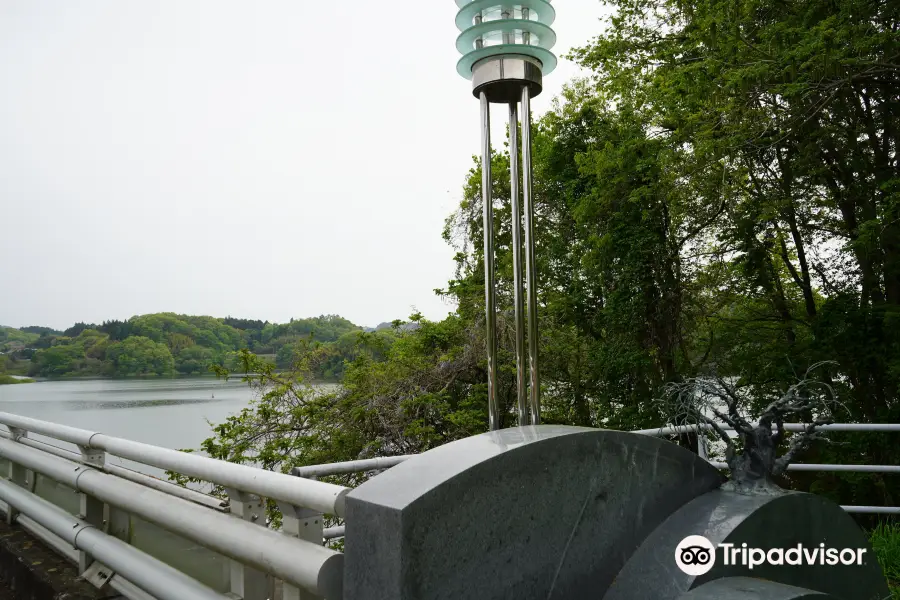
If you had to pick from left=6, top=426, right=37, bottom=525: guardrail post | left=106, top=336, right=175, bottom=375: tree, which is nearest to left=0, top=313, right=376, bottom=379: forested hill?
left=106, top=336, right=175, bottom=375: tree

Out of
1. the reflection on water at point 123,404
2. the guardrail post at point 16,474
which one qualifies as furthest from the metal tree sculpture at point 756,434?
the reflection on water at point 123,404

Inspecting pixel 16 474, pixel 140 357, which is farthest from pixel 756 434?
pixel 140 357

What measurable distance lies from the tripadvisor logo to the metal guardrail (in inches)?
33.5

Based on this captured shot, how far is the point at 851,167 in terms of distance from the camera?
10.4 metres

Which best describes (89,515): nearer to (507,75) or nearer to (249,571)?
(249,571)

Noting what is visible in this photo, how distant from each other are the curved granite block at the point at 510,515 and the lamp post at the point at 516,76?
0.40 metres

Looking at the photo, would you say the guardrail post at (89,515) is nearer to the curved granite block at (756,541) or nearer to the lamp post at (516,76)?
the lamp post at (516,76)

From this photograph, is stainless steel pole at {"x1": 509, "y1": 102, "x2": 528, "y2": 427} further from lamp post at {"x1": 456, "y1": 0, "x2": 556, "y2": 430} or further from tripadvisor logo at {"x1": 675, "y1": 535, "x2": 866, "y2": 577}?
tripadvisor logo at {"x1": 675, "y1": 535, "x2": 866, "y2": 577}

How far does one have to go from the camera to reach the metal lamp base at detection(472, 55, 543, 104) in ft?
6.96

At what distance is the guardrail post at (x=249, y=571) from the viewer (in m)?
1.78

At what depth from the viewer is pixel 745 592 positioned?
1562 millimetres

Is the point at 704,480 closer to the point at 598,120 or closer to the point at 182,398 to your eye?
the point at 598,120

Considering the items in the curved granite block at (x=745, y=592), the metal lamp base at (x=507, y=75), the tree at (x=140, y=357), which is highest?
the metal lamp base at (x=507, y=75)

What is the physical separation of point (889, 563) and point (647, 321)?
10208mm
